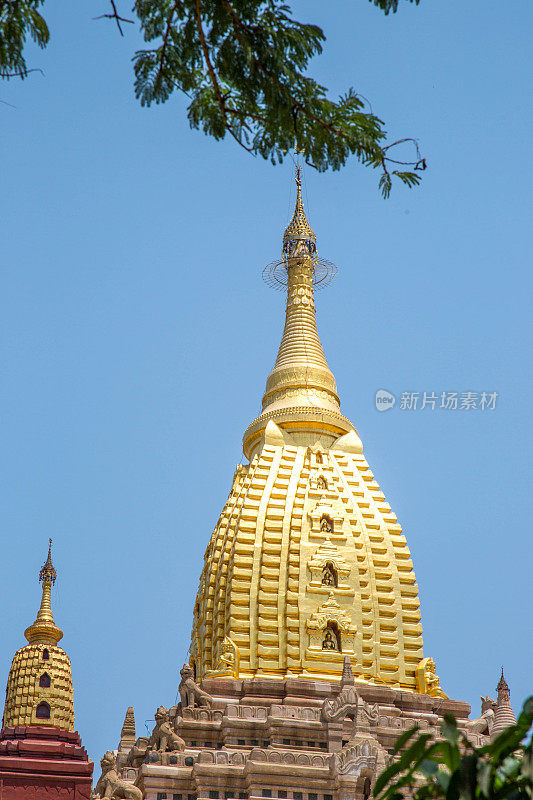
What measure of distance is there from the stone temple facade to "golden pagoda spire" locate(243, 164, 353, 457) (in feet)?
0.26

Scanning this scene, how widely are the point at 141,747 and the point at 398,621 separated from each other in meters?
10.2

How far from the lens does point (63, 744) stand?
53844 millimetres

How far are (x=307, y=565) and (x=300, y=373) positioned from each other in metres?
9.43

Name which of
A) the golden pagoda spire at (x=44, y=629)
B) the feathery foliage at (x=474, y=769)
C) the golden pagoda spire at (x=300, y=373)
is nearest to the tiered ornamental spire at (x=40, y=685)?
the golden pagoda spire at (x=44, y=629)

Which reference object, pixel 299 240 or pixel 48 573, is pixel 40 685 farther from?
pixel 299 240

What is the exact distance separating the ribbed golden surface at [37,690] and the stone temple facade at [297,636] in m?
8.08

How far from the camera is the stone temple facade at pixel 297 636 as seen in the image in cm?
3672

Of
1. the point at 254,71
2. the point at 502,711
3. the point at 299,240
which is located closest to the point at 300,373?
the point at 299,240

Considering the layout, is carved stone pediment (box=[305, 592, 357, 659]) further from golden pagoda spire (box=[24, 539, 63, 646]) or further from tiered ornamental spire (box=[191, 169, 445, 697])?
golden pagoda spire (box=[24, 539, 63, 646])

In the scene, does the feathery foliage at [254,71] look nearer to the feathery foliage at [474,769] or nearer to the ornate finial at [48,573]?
the feathery foliage at [474,769]

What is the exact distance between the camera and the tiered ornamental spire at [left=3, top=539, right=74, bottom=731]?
56.2 m

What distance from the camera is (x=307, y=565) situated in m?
Answer: 45.5

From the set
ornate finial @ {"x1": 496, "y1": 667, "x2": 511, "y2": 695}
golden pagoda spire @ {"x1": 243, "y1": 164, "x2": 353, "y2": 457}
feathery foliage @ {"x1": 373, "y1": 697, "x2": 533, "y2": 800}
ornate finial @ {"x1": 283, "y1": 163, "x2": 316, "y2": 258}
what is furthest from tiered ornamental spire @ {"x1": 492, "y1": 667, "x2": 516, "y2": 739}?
feathery foliage @ {"x1": 373, "y1": 697, "x2": 533, "y2": 800}

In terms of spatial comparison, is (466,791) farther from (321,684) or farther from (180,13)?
(321,684)
